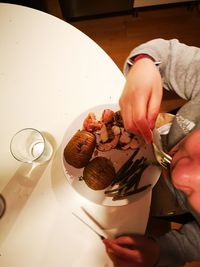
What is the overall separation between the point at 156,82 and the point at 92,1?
99 cm

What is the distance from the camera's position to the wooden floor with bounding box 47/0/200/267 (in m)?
1.56

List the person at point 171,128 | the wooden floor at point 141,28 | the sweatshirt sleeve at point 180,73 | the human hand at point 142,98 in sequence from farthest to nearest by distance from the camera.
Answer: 1. the wooden floor at point 141,28
2. the sweatshirt sleeve at point 180,73
3. the human hand at point 142,98
4. the person at point 171,128

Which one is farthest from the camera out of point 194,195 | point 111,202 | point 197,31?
point 197,31

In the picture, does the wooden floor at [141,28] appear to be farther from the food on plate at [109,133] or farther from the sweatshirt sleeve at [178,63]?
the food on plate at [109,133]

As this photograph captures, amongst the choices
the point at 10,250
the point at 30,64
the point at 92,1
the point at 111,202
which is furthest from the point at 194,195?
the point at 92,1

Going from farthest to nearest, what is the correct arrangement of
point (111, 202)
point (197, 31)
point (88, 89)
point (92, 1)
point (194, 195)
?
point (197, 31)
point (92, 1)
point (88, 89)
point (111, 202)
point (194, 195)

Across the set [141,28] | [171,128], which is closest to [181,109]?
[171,128]

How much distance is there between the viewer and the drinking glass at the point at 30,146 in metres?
0.67

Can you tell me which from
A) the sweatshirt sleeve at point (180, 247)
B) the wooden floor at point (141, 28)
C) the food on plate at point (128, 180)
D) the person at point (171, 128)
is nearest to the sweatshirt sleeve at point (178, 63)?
the person at point (171, 128)

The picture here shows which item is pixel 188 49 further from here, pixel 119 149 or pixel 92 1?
pixel 92 1

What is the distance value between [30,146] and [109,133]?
0.67 feet

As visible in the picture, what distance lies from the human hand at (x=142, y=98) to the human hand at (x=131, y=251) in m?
0.23

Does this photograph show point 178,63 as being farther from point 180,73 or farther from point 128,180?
point 128,180

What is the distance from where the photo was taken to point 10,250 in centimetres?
61
